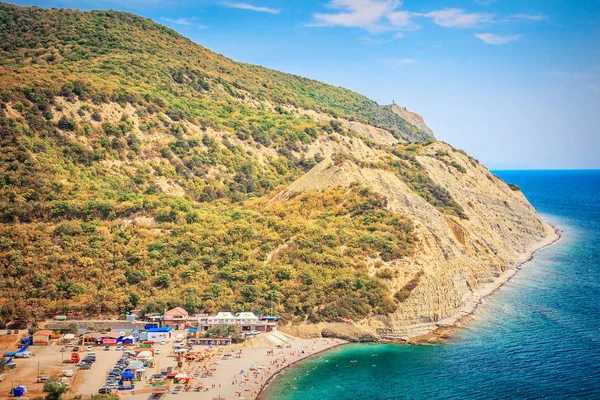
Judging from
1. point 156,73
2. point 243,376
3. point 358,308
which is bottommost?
point 243,376

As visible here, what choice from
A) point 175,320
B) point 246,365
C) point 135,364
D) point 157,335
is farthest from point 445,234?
point 135,364

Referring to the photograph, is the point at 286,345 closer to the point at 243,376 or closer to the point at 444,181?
the point at 243,376

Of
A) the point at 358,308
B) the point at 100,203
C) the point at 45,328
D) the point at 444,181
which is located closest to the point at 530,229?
the point at 444,181

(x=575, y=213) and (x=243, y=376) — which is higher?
(x=575, y=213)

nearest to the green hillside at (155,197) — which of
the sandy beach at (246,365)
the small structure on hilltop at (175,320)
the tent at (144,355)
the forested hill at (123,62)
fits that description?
the forested hill at (123,62)

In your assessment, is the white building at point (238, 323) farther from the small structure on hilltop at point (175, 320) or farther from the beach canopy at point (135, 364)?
the beach canopy at point (135, 364)

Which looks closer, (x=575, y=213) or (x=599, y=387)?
(x=599, y=387)

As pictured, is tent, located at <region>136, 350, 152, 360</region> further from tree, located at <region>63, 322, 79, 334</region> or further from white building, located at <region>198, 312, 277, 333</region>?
tree, located at <region>63, 322, 79, 334</region>
